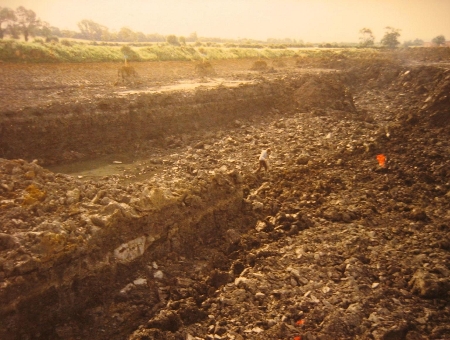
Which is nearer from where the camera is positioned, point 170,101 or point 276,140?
point 276,140

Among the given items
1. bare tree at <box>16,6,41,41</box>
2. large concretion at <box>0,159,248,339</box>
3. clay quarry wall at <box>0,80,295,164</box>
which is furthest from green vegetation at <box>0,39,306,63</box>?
large concretion at <box>0,159,248,339</box>

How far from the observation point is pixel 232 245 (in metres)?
7.31

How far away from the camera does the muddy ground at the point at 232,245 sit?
536 centimetres

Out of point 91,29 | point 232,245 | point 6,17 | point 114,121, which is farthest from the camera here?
point 91,29

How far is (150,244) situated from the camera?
675cm

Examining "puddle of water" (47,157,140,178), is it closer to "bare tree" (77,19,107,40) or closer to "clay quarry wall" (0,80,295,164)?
"clay quarry wall" (0,80,295,164)

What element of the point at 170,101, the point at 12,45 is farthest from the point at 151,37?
the point at 170,101

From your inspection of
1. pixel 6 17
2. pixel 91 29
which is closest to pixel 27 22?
pixel 6 17

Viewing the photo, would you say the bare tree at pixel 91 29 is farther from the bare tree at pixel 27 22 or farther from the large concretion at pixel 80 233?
the large concretion at pixel 80 233

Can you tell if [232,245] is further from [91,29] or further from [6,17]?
[91,29]

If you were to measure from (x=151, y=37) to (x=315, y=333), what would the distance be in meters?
55.2

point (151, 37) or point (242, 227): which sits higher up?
point (151, 37)

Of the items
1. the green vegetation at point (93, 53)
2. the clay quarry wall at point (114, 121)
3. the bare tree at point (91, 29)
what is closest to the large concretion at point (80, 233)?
the clay quarry wall at point (114, 121)

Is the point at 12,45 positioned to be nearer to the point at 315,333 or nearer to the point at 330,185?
the point at 330,185
